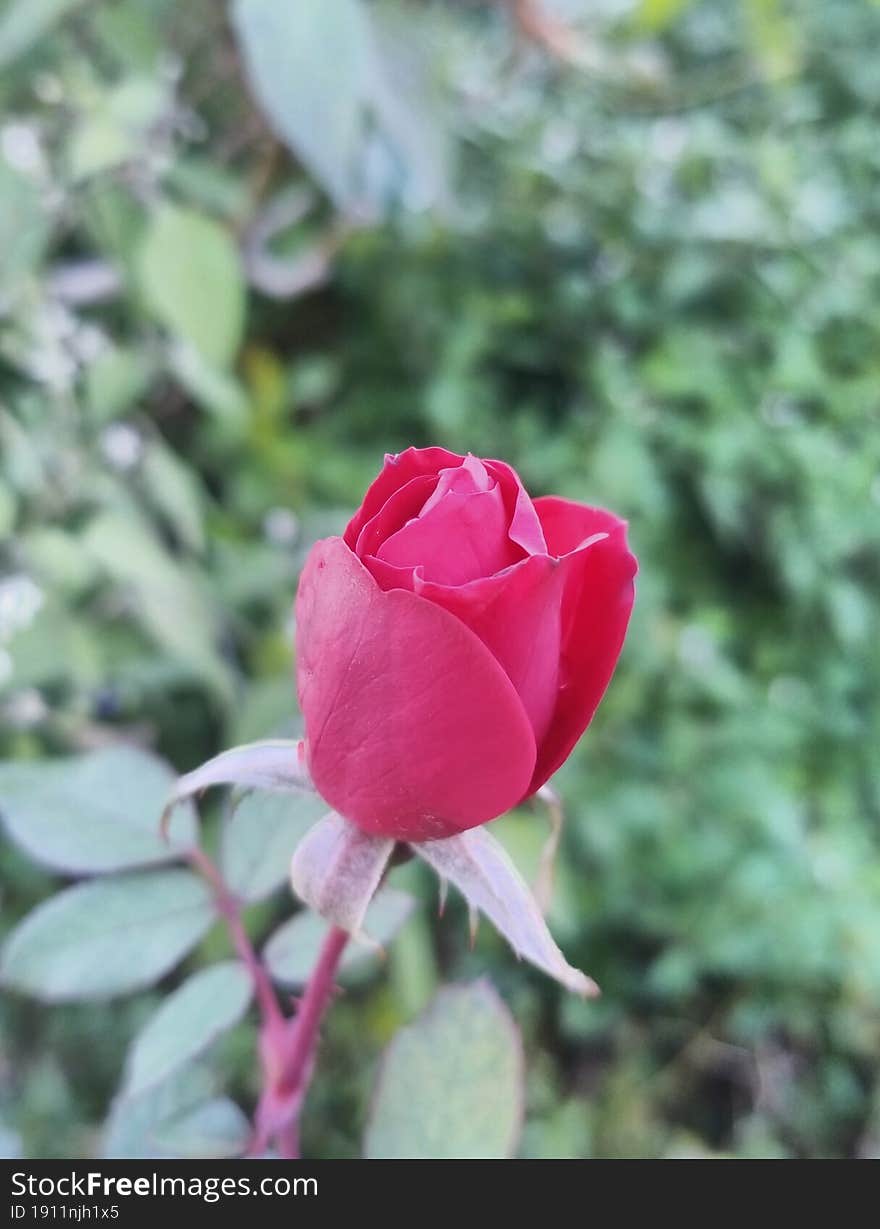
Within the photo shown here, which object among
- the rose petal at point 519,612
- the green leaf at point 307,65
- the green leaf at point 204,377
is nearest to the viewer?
the rose petal at point 519,612

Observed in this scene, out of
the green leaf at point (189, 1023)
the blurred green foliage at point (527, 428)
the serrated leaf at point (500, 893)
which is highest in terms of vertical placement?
the serrated leaf at point (500, 893)

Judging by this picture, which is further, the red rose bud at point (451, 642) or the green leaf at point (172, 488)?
the green leaf at point (172, 488)

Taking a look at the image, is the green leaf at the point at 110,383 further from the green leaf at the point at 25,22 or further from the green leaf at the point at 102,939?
the green leaf at the point at 102,939

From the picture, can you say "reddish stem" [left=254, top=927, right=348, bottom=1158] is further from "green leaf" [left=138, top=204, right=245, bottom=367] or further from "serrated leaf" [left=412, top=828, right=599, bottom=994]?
"green leaf" [left=138, top=204, right=245, bottom=367]

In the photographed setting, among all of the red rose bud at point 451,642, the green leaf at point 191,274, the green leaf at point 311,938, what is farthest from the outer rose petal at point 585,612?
the green leaf at point 191,274

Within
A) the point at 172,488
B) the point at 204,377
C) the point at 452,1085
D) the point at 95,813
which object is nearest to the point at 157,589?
the point at 172,488

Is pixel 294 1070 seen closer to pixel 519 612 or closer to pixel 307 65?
pixel 519 612

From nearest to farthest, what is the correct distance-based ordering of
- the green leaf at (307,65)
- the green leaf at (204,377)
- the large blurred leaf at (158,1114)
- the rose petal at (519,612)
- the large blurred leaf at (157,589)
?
the rose petal at (519,612), the large blurred leaf at (158,1114), the green leaf at (307,65), the large blurred leaf at (157,589), the green leaf at (204,377)
